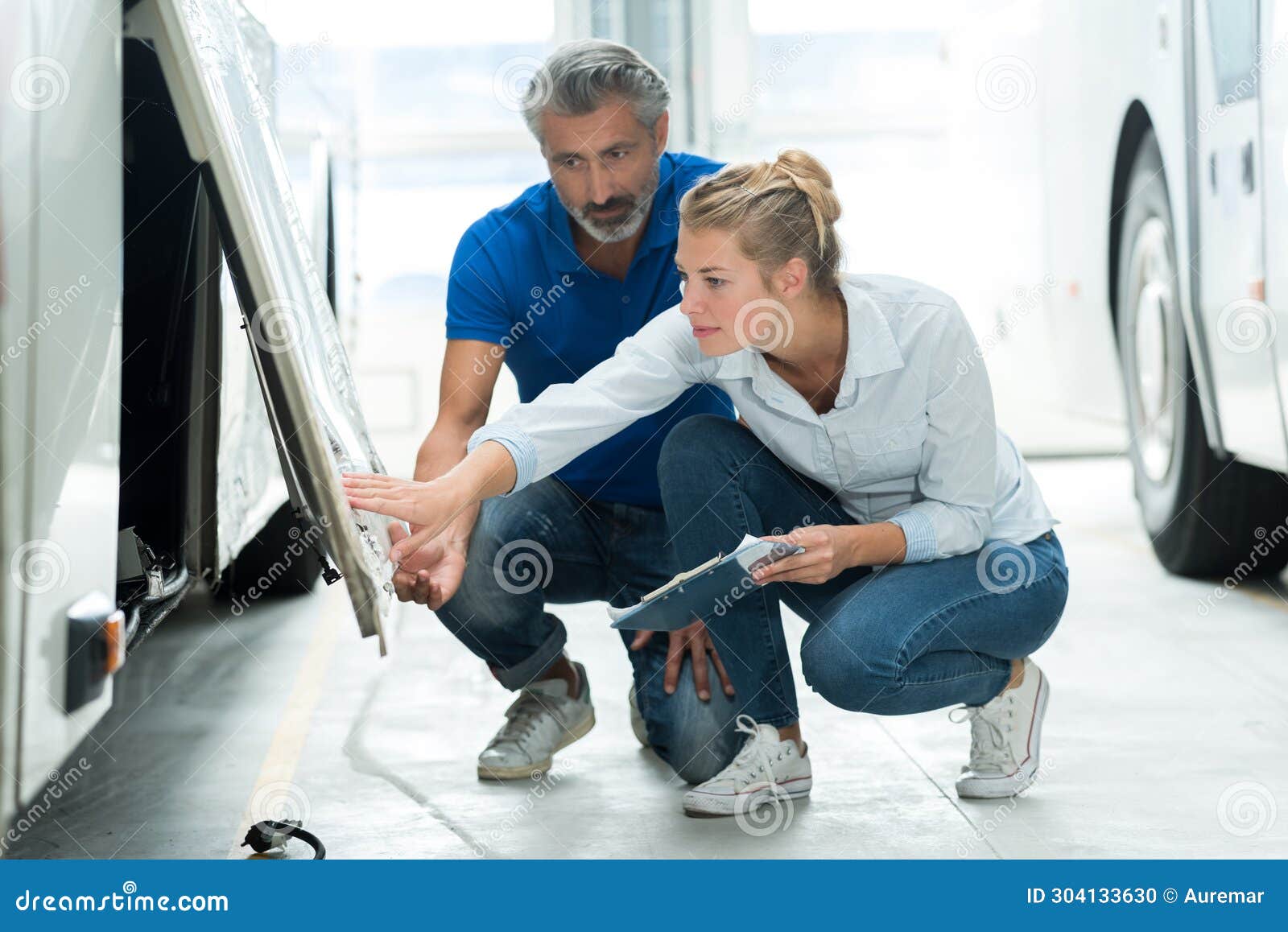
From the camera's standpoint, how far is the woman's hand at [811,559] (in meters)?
1.92

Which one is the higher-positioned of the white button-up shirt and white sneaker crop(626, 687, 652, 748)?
the white button-up shirt

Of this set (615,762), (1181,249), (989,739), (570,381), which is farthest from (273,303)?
(1181,249)

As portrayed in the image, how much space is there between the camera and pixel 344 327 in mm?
4801

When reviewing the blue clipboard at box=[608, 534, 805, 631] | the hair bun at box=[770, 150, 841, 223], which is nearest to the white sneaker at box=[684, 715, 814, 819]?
the blue clipboard at box=[608, 534, 805, 631]

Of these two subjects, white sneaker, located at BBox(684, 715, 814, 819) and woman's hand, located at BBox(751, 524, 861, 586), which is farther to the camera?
white sneaker, located at BBox(684, 715, 814, 819)

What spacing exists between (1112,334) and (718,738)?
2702 millimetres

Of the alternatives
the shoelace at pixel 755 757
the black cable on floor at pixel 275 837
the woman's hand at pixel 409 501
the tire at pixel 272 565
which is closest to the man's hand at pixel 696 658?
the shoelace at pixel 755 757

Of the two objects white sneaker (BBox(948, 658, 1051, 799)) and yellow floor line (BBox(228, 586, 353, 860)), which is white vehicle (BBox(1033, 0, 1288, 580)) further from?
yellow floor line (BBox(228, 586, 353, 860))

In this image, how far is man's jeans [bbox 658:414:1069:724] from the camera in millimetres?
2008

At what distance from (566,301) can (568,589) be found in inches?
20.3

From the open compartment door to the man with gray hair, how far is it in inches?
15.1

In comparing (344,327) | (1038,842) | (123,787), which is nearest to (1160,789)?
(1038,842)

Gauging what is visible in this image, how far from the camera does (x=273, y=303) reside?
5.47 feet

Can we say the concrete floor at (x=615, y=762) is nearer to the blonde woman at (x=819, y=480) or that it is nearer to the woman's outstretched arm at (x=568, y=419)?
the blonde woman at (x=819, y=480)
